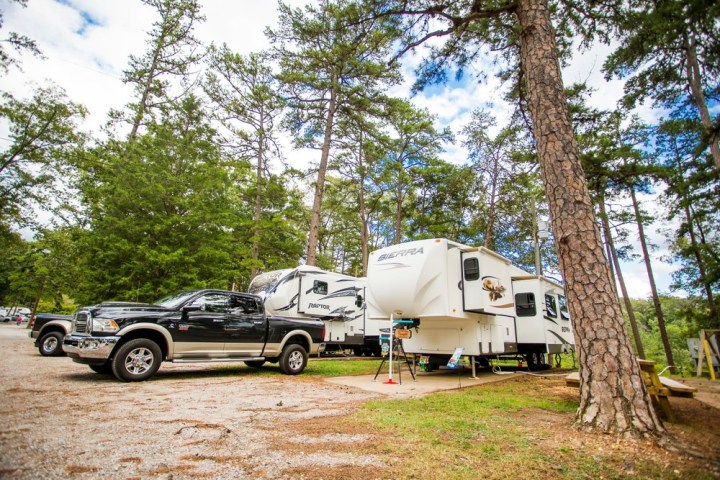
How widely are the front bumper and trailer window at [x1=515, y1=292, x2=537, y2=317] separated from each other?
32.3ft

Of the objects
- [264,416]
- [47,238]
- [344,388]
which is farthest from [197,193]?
[47,238]

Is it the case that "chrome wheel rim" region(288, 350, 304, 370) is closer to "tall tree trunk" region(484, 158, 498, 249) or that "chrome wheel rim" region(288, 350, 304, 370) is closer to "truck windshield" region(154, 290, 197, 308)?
"truck windshield" region(154, 290, 197, 308)

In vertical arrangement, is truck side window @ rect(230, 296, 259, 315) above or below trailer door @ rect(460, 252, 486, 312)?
below

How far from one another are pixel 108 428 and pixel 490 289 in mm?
7133

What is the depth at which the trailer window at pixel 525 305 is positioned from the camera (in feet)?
33.2

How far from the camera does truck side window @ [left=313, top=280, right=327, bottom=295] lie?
1289 cm

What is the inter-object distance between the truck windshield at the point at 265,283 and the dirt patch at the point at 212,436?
22.3ft

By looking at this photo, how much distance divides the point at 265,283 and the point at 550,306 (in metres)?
9.55

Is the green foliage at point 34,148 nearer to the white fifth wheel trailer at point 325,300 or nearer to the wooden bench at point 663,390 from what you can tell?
the white fifth wheel trailer at point 325,300

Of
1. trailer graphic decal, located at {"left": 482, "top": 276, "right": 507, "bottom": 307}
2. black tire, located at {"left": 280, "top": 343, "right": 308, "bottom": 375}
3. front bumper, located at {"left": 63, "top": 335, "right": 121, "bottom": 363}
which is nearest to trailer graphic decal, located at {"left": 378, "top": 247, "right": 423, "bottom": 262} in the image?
trailer graphic decal, located at {"left": 482, "top": 276, "right": 507, "bottom": 307}

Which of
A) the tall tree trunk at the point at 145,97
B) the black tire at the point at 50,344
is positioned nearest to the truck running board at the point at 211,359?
the black tire at the point at 50,344

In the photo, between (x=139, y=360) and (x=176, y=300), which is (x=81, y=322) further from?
(x=176, y=300)

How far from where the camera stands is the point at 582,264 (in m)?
3.98

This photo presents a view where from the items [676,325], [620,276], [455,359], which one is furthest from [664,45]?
[676,325]
